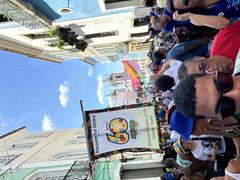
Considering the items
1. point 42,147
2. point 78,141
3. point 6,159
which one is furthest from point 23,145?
point 6,159

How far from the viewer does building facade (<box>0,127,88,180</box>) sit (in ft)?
41.7

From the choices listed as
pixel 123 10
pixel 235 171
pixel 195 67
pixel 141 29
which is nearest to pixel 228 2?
pixel 195 67

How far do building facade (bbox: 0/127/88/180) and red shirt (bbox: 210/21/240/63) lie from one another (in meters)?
7.65

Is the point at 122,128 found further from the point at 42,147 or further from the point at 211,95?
the point at 42,147

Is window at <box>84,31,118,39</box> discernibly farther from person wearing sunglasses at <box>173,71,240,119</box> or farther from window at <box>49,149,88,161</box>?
person wearing sunglasses at <box>173,71,240,119</box>

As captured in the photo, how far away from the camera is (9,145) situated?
19.2 metres

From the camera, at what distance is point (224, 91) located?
9.48 feet

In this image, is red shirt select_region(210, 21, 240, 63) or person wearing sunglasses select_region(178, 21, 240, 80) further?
red shirt select_region(210, 21, 240, 63)

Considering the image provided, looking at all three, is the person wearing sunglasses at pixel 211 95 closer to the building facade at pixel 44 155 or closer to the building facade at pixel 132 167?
the building facade at pixel 44 155

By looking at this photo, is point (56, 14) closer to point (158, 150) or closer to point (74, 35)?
point (74, 35)

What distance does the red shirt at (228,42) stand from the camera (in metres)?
4.96

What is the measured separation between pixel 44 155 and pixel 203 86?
13992mm

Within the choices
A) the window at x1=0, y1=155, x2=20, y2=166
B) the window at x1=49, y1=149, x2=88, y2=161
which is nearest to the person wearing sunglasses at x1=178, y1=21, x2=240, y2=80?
the window at x1=49, y1=149, x2=88, y2=161

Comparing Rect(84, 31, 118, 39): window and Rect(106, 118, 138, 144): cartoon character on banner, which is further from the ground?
Rect(84, 31, 118, 39): window
